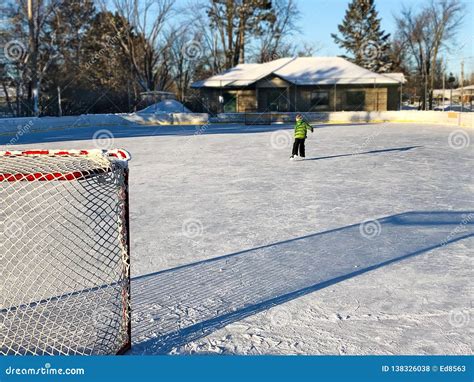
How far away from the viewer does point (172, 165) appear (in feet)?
42.2

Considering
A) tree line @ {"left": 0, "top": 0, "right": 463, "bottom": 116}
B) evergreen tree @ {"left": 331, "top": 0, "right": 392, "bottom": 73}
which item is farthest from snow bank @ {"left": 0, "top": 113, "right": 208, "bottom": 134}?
evergreen tree @ {"left": 331, "top": 0, "right": 392, "bottom": 73}

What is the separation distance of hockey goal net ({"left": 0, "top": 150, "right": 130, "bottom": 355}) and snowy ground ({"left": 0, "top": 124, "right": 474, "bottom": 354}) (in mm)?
245

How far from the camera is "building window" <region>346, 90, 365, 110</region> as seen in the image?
37250mm

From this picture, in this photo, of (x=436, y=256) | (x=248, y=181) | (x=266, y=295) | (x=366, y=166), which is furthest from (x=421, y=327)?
(x=366, y=166)

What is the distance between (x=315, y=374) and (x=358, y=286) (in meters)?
1.54

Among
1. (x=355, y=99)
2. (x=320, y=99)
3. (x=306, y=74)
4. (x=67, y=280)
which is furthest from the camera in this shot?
(x=306, y=74)

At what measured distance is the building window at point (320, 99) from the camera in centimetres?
3759

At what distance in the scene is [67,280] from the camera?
180 inches

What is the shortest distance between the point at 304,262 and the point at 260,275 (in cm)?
59

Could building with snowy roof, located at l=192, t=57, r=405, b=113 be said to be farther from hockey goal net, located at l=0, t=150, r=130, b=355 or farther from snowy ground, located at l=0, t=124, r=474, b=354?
hockey goal net, located at l=0, t=150, r=130, b=355

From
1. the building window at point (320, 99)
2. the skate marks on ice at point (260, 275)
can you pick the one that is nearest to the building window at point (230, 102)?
the building window at point (320, 99)

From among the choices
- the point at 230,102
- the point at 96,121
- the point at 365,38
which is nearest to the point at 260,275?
the point at 96,121

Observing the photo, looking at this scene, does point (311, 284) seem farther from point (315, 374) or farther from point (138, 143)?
point (138, 143)

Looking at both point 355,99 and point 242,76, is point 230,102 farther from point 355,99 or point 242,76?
point 355,99
